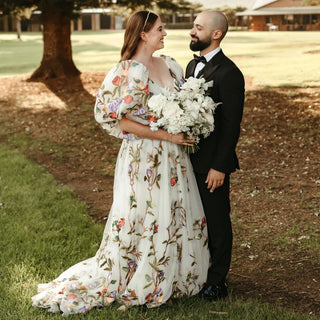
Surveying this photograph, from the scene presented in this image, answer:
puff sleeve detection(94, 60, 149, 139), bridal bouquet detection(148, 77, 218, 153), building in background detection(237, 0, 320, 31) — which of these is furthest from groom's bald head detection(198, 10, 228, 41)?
building in background detection(237, 0, 320, 31)

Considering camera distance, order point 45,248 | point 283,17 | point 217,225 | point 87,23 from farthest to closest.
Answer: point 87,23 → point 283,17 → point 45,248 → point 217,225

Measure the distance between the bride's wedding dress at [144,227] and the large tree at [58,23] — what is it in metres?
9.26

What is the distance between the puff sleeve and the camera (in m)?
3.55

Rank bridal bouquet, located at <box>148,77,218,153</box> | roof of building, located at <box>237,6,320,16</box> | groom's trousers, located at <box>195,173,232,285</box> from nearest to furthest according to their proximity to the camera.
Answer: bridal bouquet, located at <box>148,77,218,153</box>, groom's trousers, located at <box>195,173,232,285</box>, roof of building, located at <box>237,6,320,16</box>

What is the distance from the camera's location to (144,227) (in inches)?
148

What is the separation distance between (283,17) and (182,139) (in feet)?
189

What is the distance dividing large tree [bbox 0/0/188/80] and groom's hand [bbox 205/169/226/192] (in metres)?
9.51

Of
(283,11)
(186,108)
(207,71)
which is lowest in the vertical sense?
(186,108)

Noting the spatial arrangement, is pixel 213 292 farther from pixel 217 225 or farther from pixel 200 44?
pixel 200 44

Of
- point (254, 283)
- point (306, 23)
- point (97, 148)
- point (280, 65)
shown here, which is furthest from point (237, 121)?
point (306, 23)

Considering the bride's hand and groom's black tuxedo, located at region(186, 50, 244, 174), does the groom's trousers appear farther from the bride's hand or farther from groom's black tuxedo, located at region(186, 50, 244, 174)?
the bride's hand

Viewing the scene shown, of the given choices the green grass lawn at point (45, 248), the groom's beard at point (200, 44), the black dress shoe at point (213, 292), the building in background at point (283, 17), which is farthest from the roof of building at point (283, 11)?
the black dress shoe at point (213, 292)

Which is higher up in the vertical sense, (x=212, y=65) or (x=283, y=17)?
(x=283, y=17)

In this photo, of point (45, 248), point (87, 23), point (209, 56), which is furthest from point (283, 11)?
point (209, 56)
